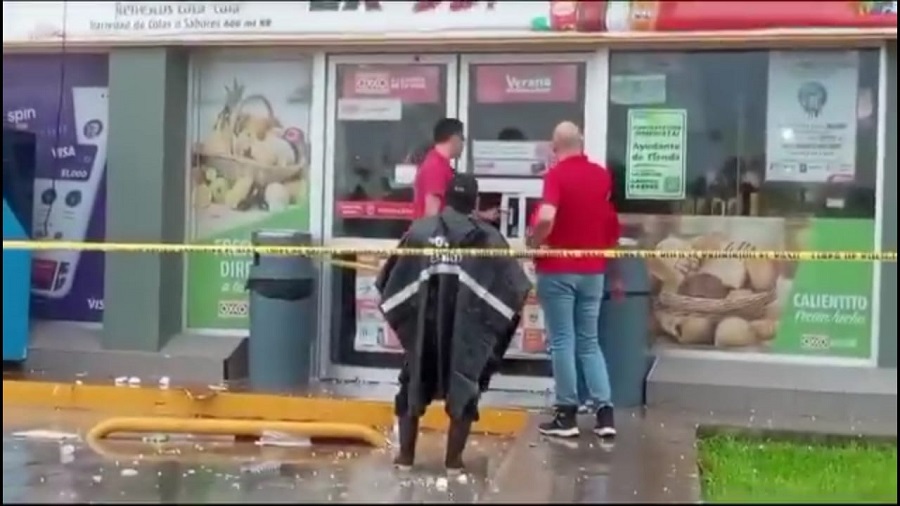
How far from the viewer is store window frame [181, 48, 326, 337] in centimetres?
1132

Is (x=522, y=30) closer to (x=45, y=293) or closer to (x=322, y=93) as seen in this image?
(x=322, y=93)

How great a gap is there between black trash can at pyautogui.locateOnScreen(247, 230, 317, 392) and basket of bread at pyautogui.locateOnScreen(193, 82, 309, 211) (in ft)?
2.18

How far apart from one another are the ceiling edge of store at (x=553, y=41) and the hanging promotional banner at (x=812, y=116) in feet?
0.66

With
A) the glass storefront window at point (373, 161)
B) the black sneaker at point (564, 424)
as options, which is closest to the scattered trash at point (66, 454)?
the black sneaker at point (564, 424)

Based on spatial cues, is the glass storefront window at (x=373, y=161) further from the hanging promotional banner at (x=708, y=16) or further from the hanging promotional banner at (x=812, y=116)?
the hanging promotional banner at (x=812, y=116)

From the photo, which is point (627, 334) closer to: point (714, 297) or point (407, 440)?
point (714, 297)

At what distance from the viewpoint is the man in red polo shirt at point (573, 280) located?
29.1 feet

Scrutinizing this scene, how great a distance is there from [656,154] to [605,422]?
2450mm

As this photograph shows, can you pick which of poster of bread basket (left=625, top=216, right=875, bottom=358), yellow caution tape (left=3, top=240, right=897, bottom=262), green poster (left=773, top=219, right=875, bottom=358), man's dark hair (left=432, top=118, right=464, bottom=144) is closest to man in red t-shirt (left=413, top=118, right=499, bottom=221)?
man's dark hair (left=432, top=118, right=464, bottom=144)

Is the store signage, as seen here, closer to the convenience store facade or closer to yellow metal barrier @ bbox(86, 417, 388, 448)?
the convenience store facade

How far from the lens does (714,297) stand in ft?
35.0

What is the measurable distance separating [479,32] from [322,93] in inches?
53.0

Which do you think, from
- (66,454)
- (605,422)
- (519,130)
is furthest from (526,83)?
(66,454)

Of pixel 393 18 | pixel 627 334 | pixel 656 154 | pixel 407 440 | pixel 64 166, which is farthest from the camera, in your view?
pixel 64 166
